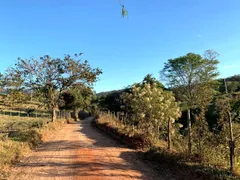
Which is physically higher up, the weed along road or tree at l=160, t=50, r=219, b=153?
tree at l=160, t=50, r=219, b=153

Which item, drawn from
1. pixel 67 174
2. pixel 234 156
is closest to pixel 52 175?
pixel 67 174

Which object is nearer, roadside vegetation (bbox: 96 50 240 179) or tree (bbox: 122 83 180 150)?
roadside vegetation (bbox: 96 50 240 179)

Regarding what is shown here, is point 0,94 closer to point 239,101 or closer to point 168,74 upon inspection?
point 239,101

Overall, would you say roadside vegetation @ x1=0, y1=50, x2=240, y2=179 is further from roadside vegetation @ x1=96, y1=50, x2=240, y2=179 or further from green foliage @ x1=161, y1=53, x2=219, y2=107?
green foliage @ x1=161, y1=53, x2=219, y2=107

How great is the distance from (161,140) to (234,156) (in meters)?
5.14

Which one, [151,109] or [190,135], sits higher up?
[151,109]

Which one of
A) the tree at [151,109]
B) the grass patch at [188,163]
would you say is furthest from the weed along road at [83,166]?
the tree at [151,109]

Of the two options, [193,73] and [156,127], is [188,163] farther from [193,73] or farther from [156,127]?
[193,73]

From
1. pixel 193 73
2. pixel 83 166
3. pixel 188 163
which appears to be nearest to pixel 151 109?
pixel 188 163

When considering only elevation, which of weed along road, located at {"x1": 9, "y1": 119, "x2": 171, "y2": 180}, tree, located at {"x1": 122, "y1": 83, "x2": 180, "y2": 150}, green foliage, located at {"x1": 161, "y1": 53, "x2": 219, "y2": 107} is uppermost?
green foliage, located at {"x1": 161, "y1": 53, "x2": 219, "y2": 107}

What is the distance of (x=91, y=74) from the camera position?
80.1 ft

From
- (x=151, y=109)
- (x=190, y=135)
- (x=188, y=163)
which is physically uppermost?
(x=151, y=109)

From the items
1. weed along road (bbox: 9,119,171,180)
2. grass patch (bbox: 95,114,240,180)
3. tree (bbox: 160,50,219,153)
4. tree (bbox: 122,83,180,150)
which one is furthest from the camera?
tree (bbox: 160,50,219,153)

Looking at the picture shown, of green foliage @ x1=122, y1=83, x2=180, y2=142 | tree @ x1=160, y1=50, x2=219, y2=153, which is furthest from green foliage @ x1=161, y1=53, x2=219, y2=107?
green foliage @ x1=122, y1=83, x2=180, y2=142
